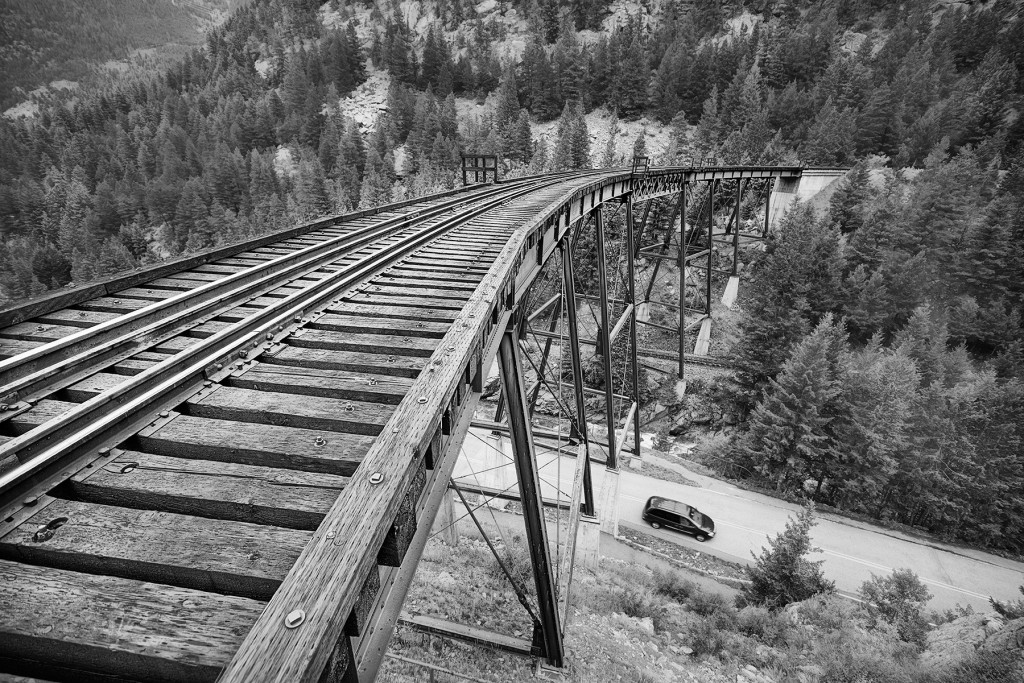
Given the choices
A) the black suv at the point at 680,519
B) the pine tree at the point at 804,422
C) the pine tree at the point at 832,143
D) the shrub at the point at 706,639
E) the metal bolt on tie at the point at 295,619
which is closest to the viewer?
the metal bolt on tie at the point at 295,619

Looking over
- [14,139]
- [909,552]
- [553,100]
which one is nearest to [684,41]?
[553,100]

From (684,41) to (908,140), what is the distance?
38070 mm

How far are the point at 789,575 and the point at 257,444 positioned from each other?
551 inches

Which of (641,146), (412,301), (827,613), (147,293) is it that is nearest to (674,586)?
(827,613)

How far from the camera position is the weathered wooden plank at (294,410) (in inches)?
103

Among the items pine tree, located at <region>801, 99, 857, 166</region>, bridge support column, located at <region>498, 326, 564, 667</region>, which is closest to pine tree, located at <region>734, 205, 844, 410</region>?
pine tree, located at <region>801, 99, 857, 166</region>

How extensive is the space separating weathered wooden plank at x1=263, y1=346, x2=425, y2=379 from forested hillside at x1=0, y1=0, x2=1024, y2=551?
1818 cm

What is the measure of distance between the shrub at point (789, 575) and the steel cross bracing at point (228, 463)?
1015 cm

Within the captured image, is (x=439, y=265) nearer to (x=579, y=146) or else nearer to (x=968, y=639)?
(x=968, y=639)

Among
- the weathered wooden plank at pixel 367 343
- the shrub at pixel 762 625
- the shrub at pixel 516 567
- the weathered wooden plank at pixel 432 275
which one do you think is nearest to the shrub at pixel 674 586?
the shrub at pixel 762 625

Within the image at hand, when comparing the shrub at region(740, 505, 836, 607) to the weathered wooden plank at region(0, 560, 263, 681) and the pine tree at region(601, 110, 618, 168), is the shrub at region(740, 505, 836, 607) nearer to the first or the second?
the weathered wooden plank at region(0, 560, 263, 681)

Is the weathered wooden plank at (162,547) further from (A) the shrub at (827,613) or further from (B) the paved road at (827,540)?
(A) the shrub at (827,613)

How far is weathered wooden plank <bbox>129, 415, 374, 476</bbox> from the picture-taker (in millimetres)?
2289

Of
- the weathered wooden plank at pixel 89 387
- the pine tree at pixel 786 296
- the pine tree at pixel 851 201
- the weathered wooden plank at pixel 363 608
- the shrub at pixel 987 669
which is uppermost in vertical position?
the pine tree at pixel 851 201
